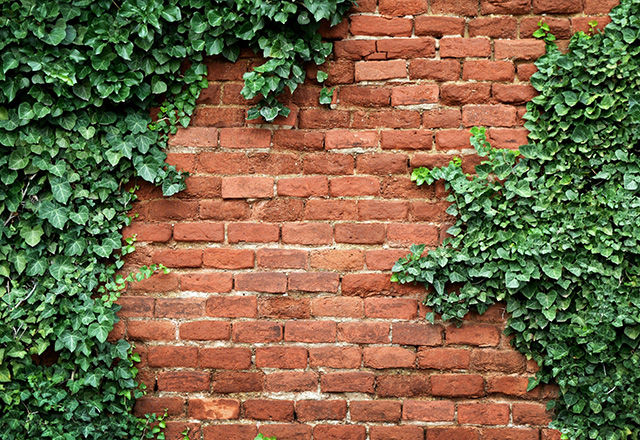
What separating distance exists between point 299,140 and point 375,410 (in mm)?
1199

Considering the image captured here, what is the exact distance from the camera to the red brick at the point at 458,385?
7.09ft

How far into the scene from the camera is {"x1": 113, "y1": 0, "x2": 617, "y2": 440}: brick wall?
85.3 inches

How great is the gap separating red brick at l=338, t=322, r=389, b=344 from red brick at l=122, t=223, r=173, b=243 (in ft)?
2.88

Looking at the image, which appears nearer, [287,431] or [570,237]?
[570,237]

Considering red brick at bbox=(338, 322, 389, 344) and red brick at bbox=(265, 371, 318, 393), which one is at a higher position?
red brick at bbox=(338, 322, 389, 344)

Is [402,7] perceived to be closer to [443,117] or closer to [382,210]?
[443,117]

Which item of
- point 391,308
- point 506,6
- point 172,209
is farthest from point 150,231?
point 506,6

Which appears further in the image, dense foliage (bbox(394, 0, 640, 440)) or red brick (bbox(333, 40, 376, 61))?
red brick (bbox(333, 40, 376, 61))

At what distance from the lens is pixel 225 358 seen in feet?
7.24

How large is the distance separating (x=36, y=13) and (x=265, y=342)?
1.65m

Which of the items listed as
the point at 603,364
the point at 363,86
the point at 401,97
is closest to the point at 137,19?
the point at 363,86

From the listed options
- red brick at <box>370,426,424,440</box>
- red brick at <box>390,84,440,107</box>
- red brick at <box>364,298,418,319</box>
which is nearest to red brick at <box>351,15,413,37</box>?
red brick at <box>390,84,440,107</box>

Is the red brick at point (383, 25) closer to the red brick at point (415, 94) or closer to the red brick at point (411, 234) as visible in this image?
the red brick at point (415, 94)

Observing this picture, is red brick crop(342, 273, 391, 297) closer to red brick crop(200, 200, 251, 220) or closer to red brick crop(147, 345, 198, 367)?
red brick crop(200, 200, 251, 220)
